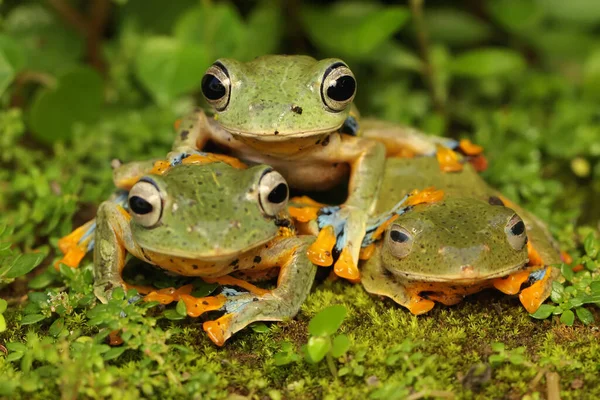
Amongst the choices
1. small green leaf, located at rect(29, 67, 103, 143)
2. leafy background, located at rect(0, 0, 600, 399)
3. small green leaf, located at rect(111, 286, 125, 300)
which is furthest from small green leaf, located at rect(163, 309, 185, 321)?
small green leaf, located at rect(29, 67, 103, 143)

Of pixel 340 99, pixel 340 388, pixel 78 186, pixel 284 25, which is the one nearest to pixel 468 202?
pixel 340 99

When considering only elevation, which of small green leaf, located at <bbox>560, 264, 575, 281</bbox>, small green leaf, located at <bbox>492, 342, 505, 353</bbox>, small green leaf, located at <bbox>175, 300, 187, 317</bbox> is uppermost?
small green leaf, located at <bbox>175, 300, 187, 317</bbox>

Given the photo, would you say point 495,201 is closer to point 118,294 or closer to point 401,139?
point 401,139

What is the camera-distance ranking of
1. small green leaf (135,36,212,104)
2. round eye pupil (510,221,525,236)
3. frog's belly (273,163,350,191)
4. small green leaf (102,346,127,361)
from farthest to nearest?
1. small green leaf (135,36,212,104)
2. frog's belly (273,163,350,191)
3. round eye pupil (510,221,525,236)
4. small green leaf (102,346,127,361)

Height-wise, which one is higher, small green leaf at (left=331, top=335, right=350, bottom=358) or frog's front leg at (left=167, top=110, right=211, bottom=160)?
frog's front leg at (left=167, top=110, right=211, bottom=160)

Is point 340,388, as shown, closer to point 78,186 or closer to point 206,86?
point 206,86

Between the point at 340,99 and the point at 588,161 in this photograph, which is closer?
the point at 340,99

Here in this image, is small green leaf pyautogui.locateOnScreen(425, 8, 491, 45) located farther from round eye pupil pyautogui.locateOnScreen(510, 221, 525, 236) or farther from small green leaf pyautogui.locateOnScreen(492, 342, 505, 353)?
small green leaf pyautogui.locateOnScreen(492, 342, 505, 353)
